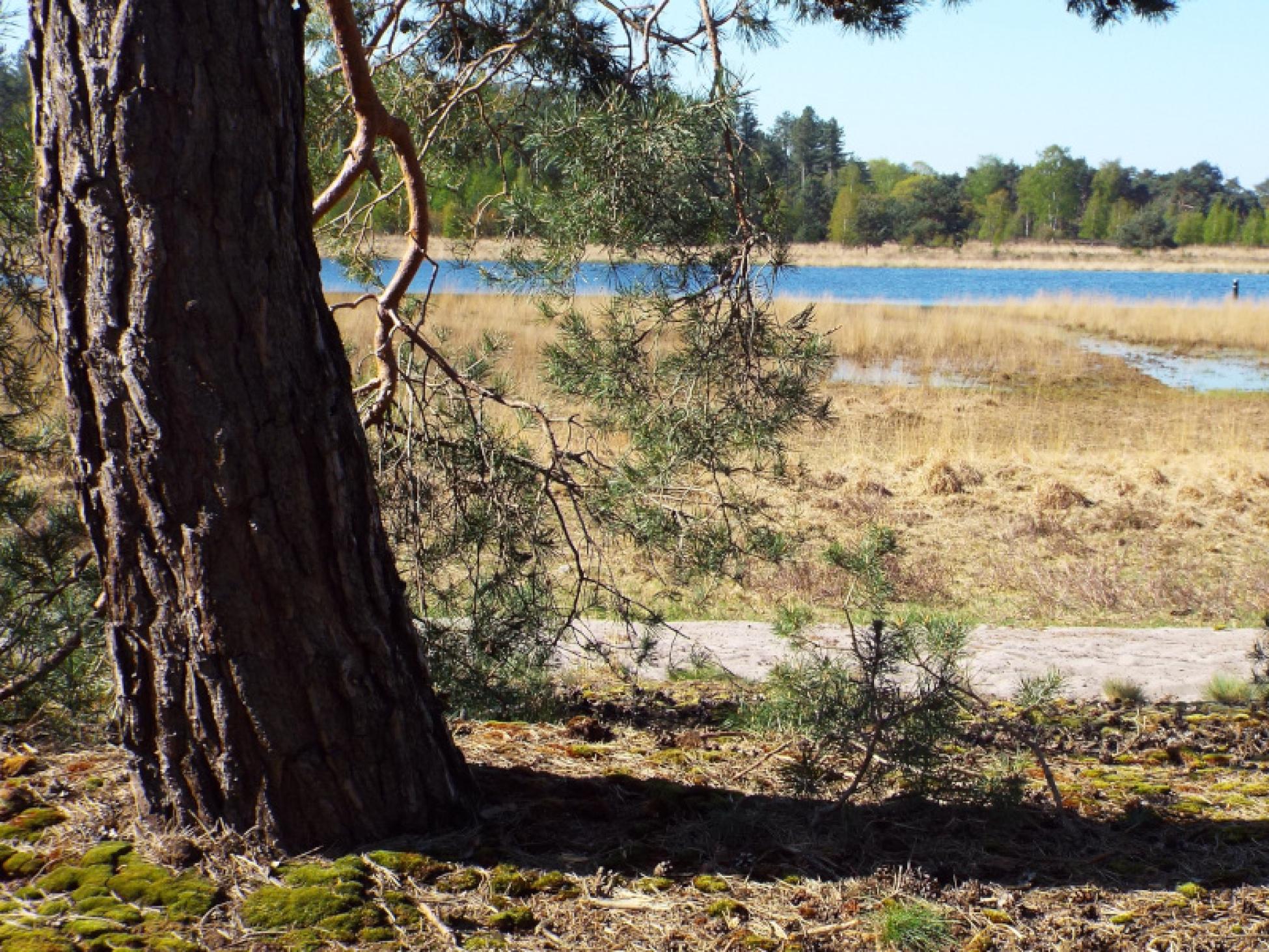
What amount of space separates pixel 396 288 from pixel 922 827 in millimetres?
1894

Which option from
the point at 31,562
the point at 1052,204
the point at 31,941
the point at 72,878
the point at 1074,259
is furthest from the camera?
the point at 1052,204

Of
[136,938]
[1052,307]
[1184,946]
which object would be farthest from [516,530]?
[1052,307]

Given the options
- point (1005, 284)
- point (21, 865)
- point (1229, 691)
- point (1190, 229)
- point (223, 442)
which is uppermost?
point (1190, 229)

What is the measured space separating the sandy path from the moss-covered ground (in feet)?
4.80

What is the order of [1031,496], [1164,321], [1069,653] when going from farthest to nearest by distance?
[1164,321]
[1031,496]
[1069,653]

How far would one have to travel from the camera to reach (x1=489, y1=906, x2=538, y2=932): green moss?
2.02 meters

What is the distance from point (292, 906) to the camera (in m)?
2.02

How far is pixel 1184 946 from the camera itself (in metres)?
1.99

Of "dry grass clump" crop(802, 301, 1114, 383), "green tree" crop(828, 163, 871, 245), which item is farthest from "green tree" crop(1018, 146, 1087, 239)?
"dry grass clump" crop(802, 301, 1114, 383)

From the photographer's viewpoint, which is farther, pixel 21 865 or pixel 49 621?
pixel 49 621

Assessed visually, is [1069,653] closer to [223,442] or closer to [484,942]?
[484,942]

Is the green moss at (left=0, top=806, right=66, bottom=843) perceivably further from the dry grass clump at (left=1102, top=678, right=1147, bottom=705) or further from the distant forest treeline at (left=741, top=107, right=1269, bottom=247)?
the distant forest treeline at (left=741, top=107, right=1269, bottom=247)

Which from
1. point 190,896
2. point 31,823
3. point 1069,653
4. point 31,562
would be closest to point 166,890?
point 190,896

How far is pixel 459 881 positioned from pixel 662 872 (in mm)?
382
